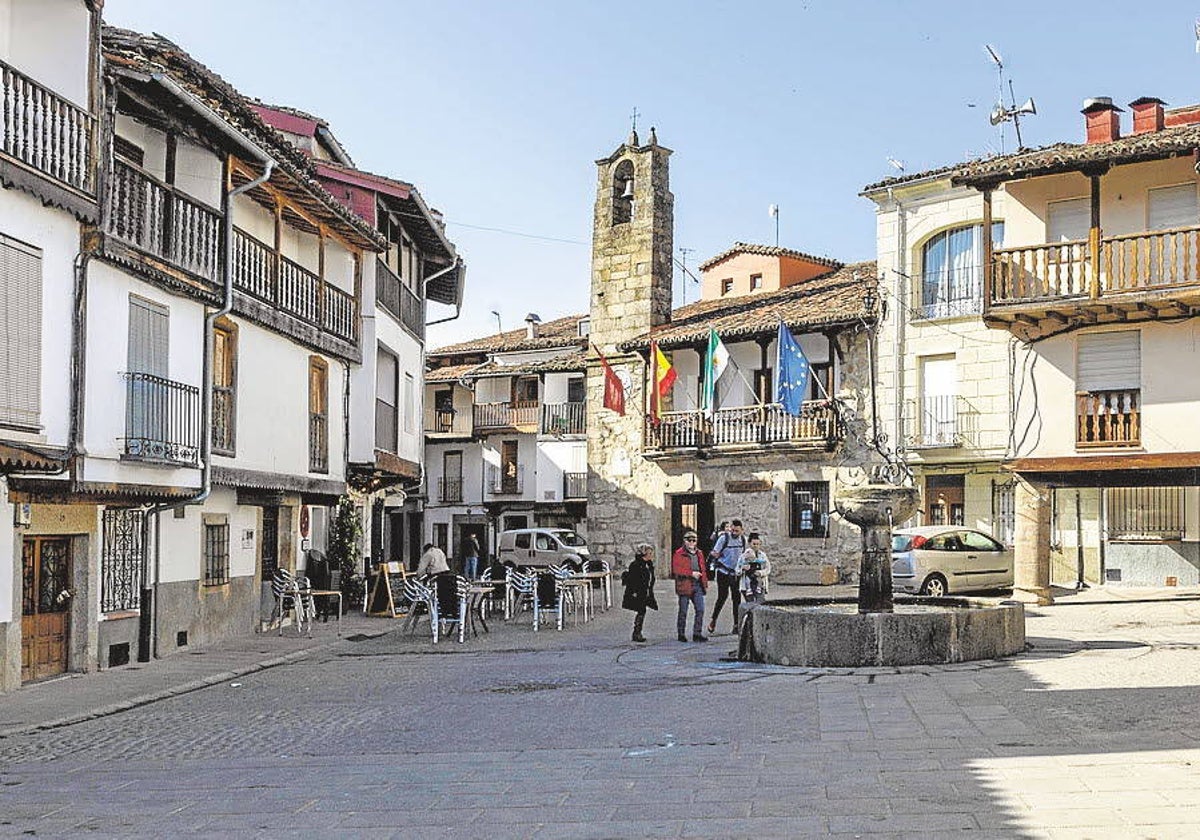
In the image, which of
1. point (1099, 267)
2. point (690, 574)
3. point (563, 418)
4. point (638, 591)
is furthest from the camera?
point (563, 418)

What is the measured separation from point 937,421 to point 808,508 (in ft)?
16.0

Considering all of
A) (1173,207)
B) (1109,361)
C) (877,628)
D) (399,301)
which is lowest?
(877,628)

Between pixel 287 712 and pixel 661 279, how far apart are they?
27.7 meters

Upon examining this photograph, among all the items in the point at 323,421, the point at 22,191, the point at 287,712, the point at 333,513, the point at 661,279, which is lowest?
the point at 287,712

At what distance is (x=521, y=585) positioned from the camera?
22000 mm

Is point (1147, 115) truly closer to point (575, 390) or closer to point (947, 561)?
point (947, 561)

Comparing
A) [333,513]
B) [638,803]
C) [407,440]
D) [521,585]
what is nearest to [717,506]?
[407,440]

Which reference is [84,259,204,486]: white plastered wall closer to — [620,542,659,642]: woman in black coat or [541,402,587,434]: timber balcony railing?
[620,542,659,642]: woman in black coat

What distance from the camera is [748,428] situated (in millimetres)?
35469

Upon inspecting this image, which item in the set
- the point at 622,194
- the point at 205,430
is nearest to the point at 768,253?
the point at 622,194

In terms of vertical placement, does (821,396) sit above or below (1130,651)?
above

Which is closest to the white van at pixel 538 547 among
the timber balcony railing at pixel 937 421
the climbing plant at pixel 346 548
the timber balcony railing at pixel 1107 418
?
the timber balcony railing at pixel 937 421

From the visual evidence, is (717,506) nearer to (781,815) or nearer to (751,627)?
(751,627)

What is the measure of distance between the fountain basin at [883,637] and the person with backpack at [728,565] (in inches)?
155
